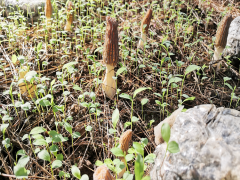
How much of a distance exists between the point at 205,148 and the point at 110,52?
1536mm

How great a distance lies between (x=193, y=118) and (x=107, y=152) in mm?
921

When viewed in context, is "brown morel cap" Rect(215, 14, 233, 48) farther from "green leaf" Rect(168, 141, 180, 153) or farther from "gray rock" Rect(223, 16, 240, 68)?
"green leaf" Rect(168, 141, 180, 153)

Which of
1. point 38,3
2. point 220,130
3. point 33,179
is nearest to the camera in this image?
point 220,130

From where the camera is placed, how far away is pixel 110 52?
2430 mm

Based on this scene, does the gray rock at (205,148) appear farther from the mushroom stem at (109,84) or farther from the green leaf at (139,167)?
the mushroom stem at (109,84)

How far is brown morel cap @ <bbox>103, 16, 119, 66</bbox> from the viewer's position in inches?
93.1

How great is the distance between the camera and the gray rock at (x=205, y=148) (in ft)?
3.93

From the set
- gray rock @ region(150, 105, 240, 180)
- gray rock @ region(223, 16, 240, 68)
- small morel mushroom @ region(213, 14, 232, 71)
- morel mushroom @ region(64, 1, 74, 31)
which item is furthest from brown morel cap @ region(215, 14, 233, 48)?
morel mushroom @ region(64, 1, 74, 31)

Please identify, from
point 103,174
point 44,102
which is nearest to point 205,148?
point 103,174

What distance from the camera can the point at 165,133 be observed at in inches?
52.1

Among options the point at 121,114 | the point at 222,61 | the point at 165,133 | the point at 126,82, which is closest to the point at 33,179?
the point at 121,114

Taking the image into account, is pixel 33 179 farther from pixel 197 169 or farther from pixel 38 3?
pixel 38 3

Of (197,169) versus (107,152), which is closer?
(197,169)

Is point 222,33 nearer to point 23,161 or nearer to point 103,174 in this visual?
point 103,174
